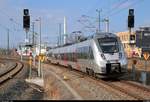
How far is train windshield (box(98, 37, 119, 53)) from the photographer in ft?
97.5

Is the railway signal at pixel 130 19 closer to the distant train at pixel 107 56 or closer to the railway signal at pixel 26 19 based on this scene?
the distant train at pixel 107 56

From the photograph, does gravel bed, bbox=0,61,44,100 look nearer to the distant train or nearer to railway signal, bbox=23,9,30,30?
the distant train

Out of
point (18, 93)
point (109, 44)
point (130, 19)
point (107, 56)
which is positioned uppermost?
point (130, 19)

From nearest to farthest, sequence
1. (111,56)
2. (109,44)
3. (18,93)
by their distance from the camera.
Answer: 1. (18,93)
2. (111,56)
3. (109,44)

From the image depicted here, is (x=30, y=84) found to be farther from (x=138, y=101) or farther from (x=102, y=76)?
(x=138, y=101)

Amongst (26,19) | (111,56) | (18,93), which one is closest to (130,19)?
(111,56)

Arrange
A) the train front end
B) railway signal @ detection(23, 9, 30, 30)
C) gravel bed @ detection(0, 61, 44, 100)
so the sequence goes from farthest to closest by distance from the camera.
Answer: railway signal @ detection(23, 9, 30, 30) → the train front end → gravel bed @ detection(0, 61, 44, 100)

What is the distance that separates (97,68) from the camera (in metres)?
29.5

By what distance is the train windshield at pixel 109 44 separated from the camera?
97.5 feet

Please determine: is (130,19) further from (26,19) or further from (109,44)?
(26,19)

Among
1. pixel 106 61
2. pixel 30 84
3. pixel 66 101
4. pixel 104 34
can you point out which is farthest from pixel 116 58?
pixel 66 101

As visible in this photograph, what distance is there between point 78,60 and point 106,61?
11.2 meters

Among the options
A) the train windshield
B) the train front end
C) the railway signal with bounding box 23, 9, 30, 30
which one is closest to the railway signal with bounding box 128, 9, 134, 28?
the train front end

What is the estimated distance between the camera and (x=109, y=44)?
98.5 feet
